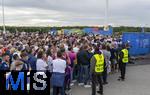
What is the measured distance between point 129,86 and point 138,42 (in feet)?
42.6

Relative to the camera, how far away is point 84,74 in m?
16.4

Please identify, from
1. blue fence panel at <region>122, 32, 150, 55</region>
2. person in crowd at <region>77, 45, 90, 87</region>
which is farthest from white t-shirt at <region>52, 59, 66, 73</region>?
blue fence panel at <region>122, 32, 150, 55</region>

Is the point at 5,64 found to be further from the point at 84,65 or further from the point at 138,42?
the point at 138,42

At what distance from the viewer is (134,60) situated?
27.6m

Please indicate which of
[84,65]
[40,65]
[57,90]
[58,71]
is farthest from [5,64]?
[84,65]

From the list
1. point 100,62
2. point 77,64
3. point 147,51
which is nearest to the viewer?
point 100,62

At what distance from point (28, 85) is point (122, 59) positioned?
1098cm

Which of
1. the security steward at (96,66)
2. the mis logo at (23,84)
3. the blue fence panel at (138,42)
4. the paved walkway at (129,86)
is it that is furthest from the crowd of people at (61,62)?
the blue fence panel at (138,42)

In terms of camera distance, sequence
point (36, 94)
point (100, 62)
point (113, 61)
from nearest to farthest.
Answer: point (36, 94)
point (100, 62)
point (113, 61)

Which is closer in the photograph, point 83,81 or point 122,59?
point 83,81

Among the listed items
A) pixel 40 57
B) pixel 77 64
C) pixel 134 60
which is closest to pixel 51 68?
pixel 40 57

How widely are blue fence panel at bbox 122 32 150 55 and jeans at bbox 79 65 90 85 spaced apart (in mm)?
11966

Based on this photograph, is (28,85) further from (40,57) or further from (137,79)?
(137,79)

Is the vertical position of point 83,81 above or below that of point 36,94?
below
